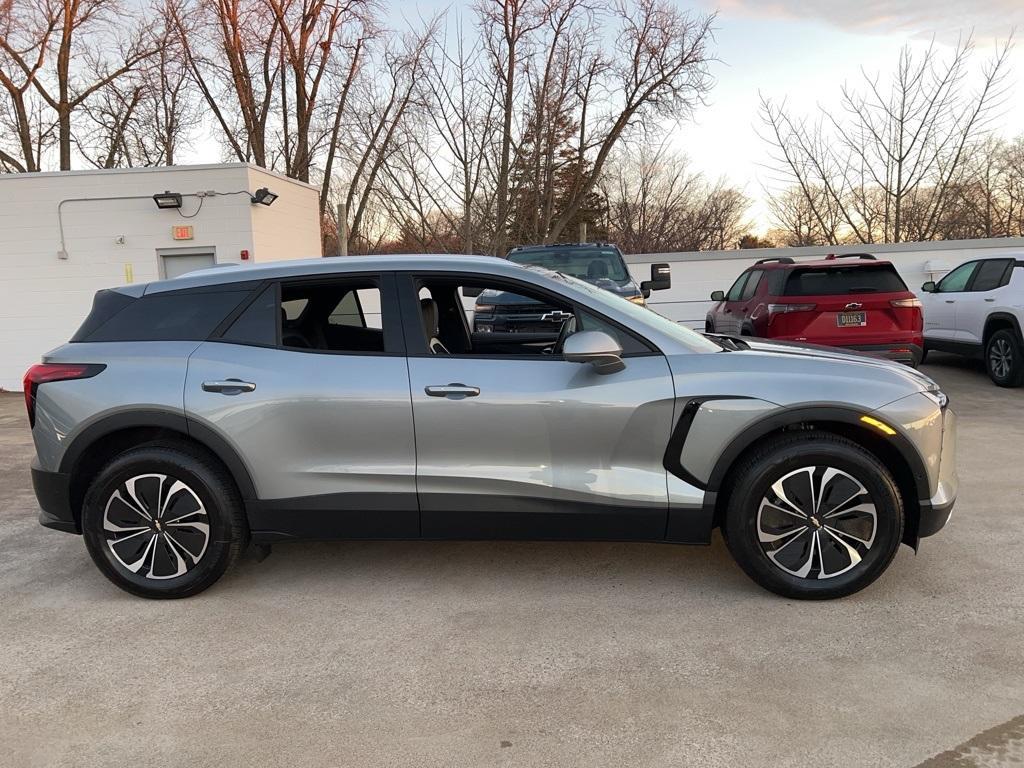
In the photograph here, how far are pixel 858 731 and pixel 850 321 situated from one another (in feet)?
18.8

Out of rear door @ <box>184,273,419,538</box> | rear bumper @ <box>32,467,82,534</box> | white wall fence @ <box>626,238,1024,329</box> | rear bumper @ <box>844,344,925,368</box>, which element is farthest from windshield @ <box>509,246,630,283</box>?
rear bumper @ <box>32,467,82,534</box>

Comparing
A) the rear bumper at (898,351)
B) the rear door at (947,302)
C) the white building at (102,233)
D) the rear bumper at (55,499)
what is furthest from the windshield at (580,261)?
the rear bumper at (55,499)

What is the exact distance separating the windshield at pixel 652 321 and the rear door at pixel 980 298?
24.9ft

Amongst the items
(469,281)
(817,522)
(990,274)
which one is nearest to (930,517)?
(817,522)

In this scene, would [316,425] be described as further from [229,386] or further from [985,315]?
[985,315]

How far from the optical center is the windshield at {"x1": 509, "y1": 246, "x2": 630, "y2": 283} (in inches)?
352

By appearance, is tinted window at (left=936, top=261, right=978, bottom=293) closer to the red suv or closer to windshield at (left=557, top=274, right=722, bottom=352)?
the red suv

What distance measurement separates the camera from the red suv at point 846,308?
728cm

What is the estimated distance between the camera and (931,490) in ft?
10.8

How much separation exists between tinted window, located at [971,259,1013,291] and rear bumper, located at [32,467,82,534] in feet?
33.5

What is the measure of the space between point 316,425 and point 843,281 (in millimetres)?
6129

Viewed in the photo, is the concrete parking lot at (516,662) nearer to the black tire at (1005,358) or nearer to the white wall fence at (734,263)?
the black tire at (1005,358)

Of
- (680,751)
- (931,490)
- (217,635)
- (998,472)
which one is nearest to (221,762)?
(217,635)

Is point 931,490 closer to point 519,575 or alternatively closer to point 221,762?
point 519,575
